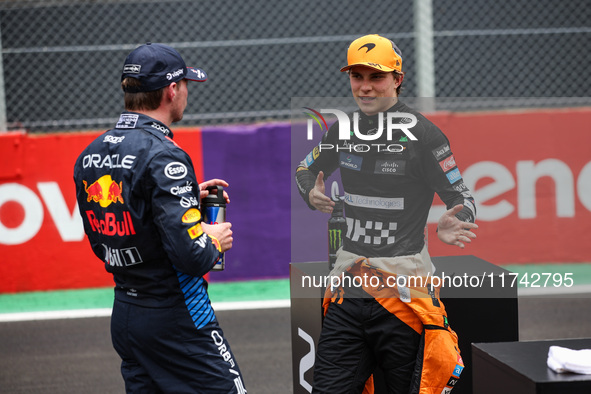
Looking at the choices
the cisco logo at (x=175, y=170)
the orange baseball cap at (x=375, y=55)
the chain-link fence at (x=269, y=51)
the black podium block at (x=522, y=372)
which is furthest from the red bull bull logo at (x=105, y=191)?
the chain-link fence at (x=269, y=51)

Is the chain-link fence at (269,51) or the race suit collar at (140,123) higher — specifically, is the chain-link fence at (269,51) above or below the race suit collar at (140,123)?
above

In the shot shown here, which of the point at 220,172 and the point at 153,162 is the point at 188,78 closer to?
the point at 153,162

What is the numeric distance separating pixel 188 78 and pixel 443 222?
132cm

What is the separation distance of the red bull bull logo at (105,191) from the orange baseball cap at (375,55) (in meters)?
1.21

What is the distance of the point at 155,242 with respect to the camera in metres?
3.10

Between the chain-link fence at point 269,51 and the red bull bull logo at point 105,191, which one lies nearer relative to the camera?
the red bull bull logo at point 105,191

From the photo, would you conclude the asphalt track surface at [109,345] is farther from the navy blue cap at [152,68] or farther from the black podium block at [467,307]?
the navy blue cap at [152,68]

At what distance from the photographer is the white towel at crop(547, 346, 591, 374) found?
2.59 meters

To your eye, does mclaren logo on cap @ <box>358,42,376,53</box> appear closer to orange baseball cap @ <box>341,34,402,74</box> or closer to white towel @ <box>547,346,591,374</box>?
orange baseball cap @ <box>341,34,402,74</box>

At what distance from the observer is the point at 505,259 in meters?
7.91

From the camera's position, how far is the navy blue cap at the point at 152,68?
319cm

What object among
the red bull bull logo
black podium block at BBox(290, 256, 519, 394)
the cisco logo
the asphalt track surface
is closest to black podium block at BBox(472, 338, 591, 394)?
black podium block at BBox(290, 256, 519, 394)

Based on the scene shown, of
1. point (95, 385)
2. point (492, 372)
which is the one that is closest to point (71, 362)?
point (95, 385)

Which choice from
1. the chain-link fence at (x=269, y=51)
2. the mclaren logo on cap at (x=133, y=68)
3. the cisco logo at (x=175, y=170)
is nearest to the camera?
→ the cisco logo at (x=175, y=170)
